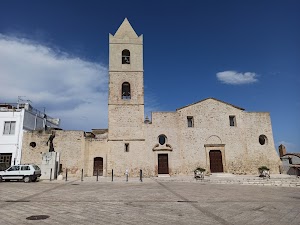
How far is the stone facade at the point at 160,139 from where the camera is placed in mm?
24453

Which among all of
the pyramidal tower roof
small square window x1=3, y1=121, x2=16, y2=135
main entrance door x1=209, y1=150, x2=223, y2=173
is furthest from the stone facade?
small square window x1=3, y1=121, x2=16, y2=135

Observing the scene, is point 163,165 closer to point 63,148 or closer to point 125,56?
point 63,148

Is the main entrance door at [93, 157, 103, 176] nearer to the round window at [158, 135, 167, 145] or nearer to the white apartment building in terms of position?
the round window at [158, 135, 167, 145]

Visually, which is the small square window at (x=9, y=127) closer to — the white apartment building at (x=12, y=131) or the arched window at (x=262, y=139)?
the white apartment building at (x=12, y=131)

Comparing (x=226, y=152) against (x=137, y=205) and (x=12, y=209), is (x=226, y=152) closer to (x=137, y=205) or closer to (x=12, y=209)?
(x=137, y=205)

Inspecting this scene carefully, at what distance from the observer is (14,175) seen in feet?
61.9

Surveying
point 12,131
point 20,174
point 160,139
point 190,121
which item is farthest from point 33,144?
point 190,121

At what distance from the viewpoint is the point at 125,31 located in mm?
27672

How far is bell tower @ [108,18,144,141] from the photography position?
979 inches

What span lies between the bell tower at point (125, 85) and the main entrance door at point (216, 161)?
7.95m

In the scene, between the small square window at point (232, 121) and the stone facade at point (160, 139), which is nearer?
the stone facade at point (160, 139)

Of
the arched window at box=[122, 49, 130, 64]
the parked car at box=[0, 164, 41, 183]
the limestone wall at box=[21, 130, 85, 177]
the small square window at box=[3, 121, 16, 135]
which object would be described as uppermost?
the arched window at box=[122, 49, 130, 64]

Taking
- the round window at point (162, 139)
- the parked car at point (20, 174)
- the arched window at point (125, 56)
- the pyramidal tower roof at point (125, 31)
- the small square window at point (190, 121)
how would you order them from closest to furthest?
1. the parked car at point (20, 174)
2. the round window at point (162, 139)
3. the small square window at point (190, 121)
4. the arched window at point (125, 56)
5. the pyramidal tower roof at point (125, 31)

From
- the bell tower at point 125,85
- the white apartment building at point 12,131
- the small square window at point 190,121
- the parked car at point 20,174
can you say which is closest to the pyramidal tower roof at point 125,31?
the bell tower at point 125,85
